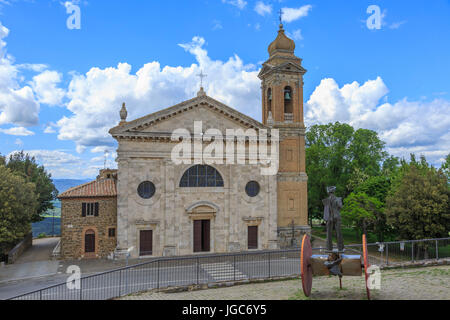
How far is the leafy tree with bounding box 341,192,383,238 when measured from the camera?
99.5ft

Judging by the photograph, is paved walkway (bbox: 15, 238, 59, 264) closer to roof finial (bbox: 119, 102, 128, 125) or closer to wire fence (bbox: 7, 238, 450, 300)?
wire fence (bbox: 7, 238, 450, 300)

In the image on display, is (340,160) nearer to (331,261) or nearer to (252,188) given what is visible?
(252,188)

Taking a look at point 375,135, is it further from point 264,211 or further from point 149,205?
point 149,205

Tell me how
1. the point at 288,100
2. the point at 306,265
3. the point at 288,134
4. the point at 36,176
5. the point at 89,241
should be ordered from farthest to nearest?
the point at 36,176 → the point at 288,100 → the point at 288,134 → the point at 89,241 → the point at 306,265

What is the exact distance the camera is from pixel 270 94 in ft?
104

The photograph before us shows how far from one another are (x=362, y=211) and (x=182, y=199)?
15537mm

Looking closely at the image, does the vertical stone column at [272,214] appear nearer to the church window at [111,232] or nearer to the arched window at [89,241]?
the church window at [111,232]

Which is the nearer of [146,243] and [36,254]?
[146,243]

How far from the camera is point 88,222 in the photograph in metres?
26.0

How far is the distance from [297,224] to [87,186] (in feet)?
57.4

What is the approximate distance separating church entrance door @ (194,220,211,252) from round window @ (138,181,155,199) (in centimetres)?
411

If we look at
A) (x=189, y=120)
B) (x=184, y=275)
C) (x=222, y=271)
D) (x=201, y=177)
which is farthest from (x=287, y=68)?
(x=184, y=275)
